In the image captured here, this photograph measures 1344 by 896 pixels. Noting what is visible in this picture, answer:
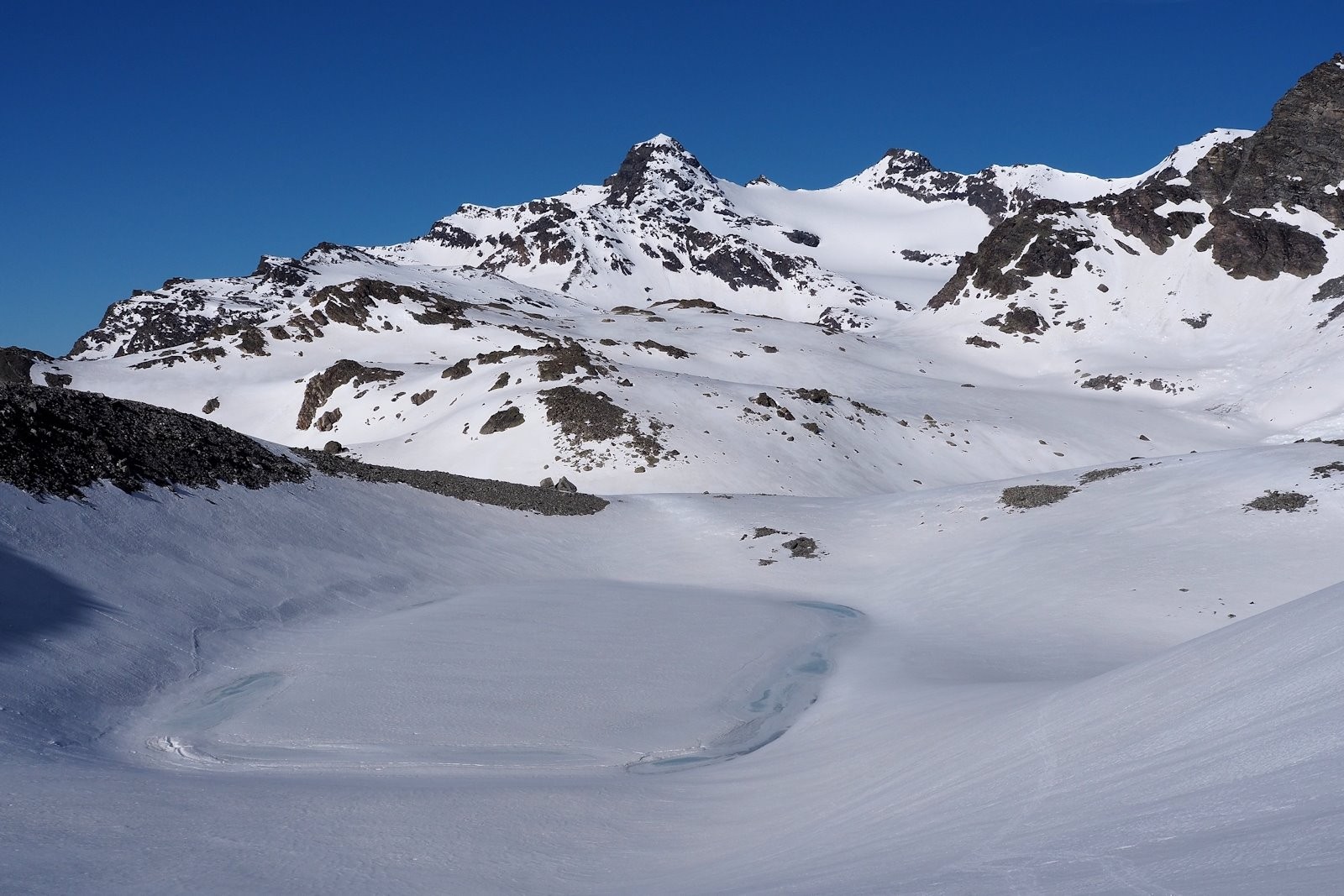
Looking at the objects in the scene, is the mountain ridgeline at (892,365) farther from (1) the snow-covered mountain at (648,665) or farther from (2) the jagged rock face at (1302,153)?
(1) the snow-covered mountain at (648,665)

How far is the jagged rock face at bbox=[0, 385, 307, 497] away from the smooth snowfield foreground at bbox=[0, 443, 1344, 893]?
65 centimetres

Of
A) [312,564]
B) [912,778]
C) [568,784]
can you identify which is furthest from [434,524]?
[912,778]

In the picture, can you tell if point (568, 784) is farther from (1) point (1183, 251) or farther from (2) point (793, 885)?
(1) point (1183, 251)

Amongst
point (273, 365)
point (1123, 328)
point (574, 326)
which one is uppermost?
point (1123, 328)

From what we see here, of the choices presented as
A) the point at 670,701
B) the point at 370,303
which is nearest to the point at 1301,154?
the point at 370,303

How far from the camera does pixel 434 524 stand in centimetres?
2227

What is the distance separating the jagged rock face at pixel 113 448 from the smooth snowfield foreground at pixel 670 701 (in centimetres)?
65

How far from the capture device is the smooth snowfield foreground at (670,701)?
474cm

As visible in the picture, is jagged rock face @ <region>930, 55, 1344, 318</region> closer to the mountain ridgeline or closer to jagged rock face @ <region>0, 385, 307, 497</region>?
the mountain ridgeline

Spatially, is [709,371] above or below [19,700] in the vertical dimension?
above

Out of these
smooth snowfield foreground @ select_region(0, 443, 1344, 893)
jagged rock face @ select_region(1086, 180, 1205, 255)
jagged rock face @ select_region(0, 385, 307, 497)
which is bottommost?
smooth snowfield foreground @ select_region(0, 443, 1344, 893)

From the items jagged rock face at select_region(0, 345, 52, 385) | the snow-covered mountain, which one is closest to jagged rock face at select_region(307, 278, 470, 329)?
jagged rock face at select_region(0, 345, 52, 385)

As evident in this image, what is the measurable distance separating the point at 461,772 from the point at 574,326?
74.8 m

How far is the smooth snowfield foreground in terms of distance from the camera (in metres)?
4.74
